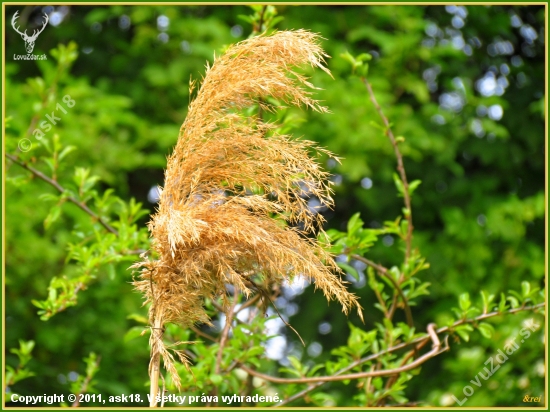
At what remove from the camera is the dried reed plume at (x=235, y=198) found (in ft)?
5.75

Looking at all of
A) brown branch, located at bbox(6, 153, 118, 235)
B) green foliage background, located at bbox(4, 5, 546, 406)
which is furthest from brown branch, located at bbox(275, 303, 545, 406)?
green foliage background, located at bbox(4, 5, 546, 406)

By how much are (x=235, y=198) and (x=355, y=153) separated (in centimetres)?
336

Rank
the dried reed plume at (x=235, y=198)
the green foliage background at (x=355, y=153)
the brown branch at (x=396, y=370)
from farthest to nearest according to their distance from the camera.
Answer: the green foliage background at (x=355, y=153) → the brown branch at (x=396, y=370) → the dried reed plume at (x=235, y=198)

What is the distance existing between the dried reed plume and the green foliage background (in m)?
2.73

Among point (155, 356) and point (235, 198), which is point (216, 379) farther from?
point (235, 198)

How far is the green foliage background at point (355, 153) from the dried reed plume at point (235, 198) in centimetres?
273

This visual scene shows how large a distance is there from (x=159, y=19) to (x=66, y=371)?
9.64ft

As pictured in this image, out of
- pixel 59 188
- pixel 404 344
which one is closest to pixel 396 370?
pixel 404 344

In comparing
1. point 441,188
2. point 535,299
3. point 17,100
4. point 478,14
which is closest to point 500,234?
point 441,188

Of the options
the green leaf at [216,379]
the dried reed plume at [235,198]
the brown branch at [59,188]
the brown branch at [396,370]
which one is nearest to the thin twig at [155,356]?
the dried reed plume at [235,198]

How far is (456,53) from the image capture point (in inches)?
205

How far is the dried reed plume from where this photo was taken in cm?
175

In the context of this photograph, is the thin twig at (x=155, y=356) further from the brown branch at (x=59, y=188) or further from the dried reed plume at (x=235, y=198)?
the brown branch at (x=59, y=188)

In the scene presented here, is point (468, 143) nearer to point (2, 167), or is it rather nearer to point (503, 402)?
point (503, 402)
